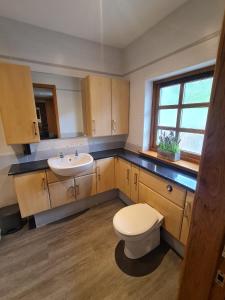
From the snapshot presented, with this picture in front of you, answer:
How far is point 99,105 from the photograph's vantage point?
7.13 feet

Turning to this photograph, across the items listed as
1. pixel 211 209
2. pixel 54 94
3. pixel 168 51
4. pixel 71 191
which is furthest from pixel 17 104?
pixel 211 209

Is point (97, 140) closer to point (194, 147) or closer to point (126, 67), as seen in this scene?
point (126, 67)

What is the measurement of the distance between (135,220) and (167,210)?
361 millimetres

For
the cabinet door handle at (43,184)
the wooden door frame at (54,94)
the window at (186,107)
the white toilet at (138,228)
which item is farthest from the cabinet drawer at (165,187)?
the wooden door frame at (54,94)

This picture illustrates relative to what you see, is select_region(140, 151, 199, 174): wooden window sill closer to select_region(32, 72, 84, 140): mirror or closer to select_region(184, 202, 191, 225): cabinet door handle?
select_region(184, 202, 191, 225): cabinet door handle

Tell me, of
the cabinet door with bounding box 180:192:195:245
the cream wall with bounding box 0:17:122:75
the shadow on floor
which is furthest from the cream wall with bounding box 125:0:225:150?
the shadow on floor

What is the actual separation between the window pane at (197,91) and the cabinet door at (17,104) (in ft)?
6.06

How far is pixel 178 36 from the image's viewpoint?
61.1 inches

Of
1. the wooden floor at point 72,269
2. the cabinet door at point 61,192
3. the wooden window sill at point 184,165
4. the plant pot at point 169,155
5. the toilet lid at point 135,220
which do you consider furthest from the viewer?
the cabinet door at point 61,192

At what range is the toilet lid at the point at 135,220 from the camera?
4.42ft

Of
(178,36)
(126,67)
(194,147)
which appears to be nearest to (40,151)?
(126,67)

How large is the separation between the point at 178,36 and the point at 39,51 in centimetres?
166

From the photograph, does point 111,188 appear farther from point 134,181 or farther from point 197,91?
point 197,91

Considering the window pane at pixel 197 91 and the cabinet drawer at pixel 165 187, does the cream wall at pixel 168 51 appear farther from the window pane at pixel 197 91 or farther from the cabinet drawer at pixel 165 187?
the cabinet drawer at pixel 165 187
